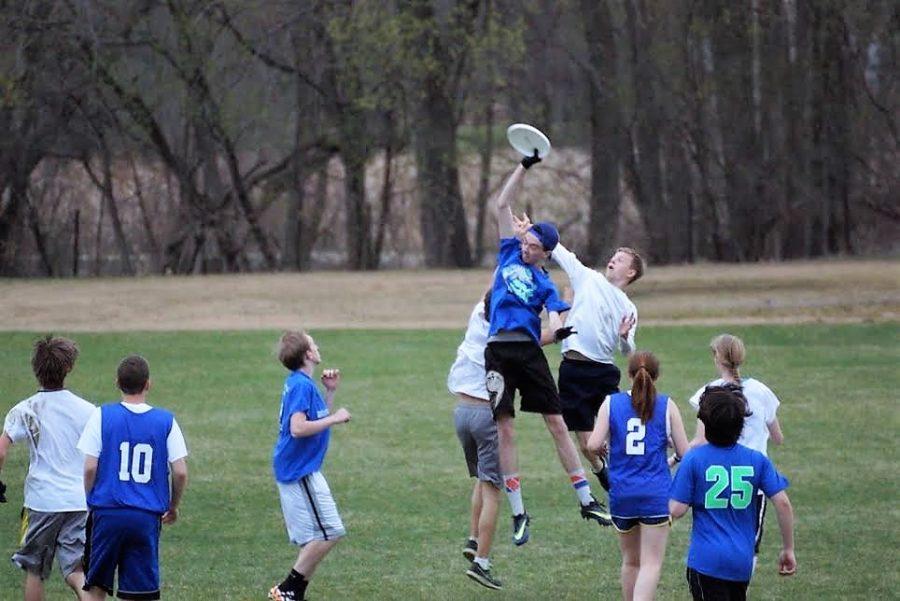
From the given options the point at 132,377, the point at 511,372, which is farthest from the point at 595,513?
the point at 132,377

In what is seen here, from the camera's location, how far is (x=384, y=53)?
3106 centimetres

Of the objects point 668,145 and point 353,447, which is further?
point 668,145

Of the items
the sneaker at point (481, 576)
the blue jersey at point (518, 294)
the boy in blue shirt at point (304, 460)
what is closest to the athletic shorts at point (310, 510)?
the boy in blue shirt at point (304, 460)

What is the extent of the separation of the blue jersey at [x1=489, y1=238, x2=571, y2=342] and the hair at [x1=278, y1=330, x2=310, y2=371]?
138 centimetres

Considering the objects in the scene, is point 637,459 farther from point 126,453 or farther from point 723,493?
point 126,453

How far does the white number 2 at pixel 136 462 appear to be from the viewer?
696cm

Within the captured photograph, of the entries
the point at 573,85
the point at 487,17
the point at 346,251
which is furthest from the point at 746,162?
the point at 346,251

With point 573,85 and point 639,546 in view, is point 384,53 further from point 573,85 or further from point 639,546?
point 639,546

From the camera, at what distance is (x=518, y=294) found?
8.81m

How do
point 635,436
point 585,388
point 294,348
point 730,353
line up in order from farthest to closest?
point 585,388, point 294,348, point 730,353, point 635,436

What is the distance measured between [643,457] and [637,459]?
3 centimetres

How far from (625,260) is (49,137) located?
84.2 ft

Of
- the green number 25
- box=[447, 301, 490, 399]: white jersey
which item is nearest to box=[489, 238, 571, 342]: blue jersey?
box=[447, 301, 490, 399]: white jersey

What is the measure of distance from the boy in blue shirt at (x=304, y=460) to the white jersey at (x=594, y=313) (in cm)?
174
